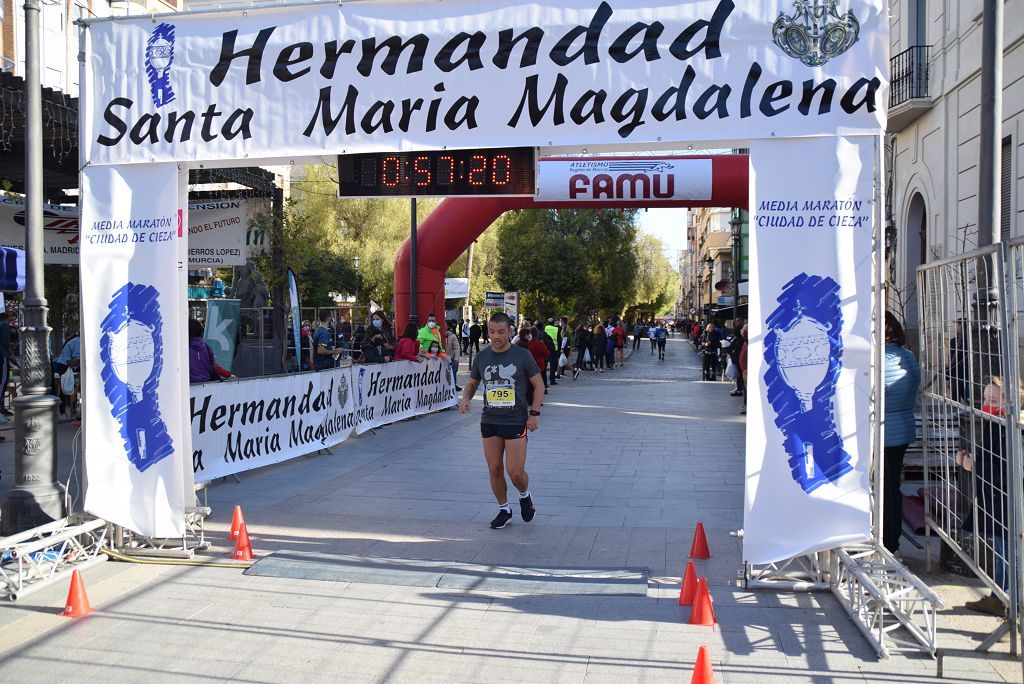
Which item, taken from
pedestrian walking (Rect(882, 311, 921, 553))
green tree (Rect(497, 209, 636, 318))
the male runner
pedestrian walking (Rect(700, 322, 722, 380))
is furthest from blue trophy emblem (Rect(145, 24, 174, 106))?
green tree (Rect(497, 209, 636, 318))

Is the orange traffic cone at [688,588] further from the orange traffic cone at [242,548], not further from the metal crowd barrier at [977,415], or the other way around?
the orange traffic cone at [242,548]

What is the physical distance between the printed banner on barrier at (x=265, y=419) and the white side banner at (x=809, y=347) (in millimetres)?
5718

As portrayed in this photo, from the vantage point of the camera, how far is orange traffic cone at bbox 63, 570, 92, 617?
5422 mm

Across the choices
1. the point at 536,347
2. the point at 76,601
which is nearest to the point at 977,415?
the point at 76,601

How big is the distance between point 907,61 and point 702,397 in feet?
26.3

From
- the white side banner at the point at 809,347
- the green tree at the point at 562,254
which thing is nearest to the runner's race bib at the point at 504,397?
the white side banner at the point at 809,347

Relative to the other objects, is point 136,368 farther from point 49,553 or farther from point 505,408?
point 505,408

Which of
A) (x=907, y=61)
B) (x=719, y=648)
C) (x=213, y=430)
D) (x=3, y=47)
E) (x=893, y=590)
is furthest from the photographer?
(x=3, y=47)

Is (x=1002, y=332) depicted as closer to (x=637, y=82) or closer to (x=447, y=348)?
(x=637, y=82)

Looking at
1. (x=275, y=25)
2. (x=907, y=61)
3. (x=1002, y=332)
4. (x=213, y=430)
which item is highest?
(x=907, y=61)

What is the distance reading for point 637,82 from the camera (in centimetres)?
593

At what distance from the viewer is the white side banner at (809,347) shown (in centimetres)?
549

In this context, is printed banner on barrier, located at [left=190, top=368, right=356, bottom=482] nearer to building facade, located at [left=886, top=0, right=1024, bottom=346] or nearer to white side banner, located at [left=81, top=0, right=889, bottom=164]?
white side banner, located at [left=81, top=0, right=889, bottom=164]

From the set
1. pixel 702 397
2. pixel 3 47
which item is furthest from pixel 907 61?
pixel 3 47
